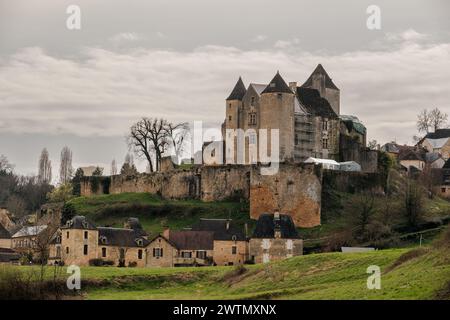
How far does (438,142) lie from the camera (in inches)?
4747

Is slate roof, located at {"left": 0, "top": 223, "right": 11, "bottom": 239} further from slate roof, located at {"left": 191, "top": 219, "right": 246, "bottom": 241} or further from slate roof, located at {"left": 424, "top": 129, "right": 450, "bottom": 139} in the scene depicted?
slate roof, located at {"left": 424, "top": 129, "right": 450, "bottom": 139}

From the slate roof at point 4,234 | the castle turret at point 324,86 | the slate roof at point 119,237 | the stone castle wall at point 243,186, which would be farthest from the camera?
the castle turret at point 324,86

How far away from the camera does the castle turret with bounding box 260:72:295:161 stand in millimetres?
84812

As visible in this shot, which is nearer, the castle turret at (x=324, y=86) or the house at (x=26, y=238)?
the house at (x=26, y=238)

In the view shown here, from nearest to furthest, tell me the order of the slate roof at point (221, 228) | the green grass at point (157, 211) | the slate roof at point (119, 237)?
the slate roof at point (119, 237), the slate roof at point (221, 228), the green grass at point (157, 211)

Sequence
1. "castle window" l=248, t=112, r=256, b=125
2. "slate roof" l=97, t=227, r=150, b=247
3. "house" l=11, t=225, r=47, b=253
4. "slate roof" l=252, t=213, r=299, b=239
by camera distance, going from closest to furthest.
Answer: "slate roof" l=252, t=213, r=299, b=239
"slate roof" l=97, t=227, r=150, b=247
"house" l=11, t=225, r=47, b=253
"castle window" l=248, t=112, r=256, b=125

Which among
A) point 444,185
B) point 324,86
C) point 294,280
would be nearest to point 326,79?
point 324,86

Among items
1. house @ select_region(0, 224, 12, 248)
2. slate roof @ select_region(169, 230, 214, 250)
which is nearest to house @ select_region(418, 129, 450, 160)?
house @ select_region(0, 224, 12, 248)

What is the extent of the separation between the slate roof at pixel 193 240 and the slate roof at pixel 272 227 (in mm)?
3203

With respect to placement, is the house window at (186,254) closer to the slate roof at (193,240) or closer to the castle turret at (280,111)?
the slate roof at (193,240)

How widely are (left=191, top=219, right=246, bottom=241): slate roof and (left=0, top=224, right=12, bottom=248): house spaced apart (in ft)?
62.7

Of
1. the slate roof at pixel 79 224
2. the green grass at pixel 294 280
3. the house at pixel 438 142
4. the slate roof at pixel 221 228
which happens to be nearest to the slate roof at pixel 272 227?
the slate roof at pixel 221 228

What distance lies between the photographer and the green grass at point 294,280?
4344 centimetres
